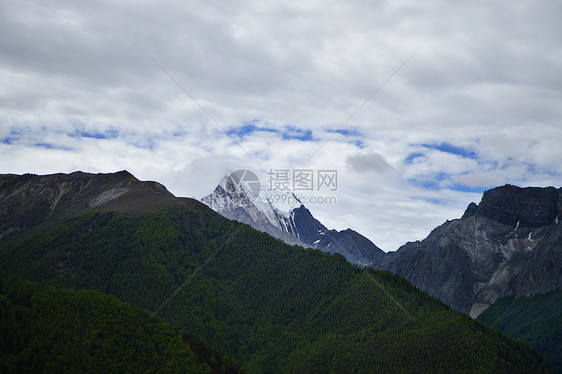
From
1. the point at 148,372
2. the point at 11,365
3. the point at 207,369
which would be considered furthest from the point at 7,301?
the point at 207,369

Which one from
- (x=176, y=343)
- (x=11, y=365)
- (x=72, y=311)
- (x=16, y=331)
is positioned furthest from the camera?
(x=176, y=343)

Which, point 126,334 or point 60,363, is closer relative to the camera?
point 60,363

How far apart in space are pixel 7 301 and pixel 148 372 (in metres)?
51.8

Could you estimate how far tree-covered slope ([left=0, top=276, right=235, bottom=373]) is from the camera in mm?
150250

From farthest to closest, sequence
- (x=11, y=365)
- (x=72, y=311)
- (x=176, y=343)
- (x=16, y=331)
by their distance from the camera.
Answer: (x=176, y=343) < (x=72, y=311) < (x=16, y=331) < (x=11, y=365)

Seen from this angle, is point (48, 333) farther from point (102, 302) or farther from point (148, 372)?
point (148, 372)

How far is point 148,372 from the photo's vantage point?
161 meters

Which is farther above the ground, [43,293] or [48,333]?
[43,293]

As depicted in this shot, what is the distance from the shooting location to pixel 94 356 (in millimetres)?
155375

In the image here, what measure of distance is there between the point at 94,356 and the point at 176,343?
30367 mm

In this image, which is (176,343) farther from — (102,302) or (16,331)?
(16,331)

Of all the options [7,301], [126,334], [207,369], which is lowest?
[207,369]

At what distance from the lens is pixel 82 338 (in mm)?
157750

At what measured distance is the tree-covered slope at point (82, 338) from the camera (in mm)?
150250
